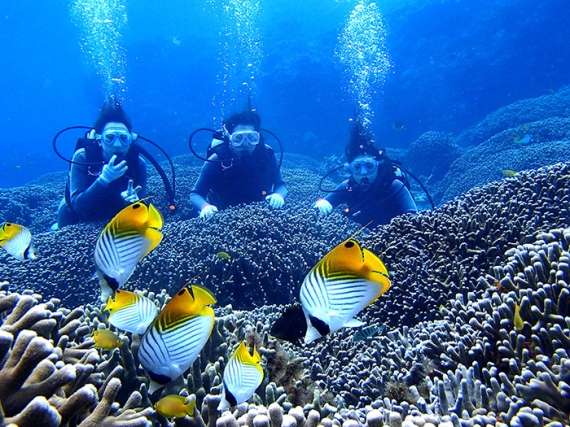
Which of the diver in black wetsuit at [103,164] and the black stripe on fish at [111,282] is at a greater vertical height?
the diver in black wetsuit at [103,164]

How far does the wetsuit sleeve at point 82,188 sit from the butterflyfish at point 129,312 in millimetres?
6070

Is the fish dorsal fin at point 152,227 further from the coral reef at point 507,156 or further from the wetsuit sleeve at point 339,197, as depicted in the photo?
Result: the coral reef at point 507,156

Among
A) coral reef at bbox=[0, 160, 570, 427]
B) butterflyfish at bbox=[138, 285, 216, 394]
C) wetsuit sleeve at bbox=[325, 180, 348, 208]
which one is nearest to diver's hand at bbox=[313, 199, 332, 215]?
wetsuit sleeve at bbox=[325, 180, 348, 208]

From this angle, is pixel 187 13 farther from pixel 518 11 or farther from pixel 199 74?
pixel 518 11

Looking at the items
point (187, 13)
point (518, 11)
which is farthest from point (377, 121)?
point (187, 13)

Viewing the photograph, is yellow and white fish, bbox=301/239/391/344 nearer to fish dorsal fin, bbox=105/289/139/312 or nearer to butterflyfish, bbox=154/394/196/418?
butterflyfish, bbox=154/394/196/418

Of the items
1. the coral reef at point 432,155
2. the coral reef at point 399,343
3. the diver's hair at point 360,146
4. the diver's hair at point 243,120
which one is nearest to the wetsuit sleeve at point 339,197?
the diver's hair at point 360,146

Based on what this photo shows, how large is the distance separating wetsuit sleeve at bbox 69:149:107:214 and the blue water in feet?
41.1

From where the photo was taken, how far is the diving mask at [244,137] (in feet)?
29.2

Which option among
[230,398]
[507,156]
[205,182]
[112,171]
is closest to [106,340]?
[230,398]

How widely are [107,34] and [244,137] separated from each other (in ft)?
233

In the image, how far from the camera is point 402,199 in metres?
8.34

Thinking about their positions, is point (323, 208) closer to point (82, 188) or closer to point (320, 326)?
point (82, 188)

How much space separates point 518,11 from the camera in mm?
28016
